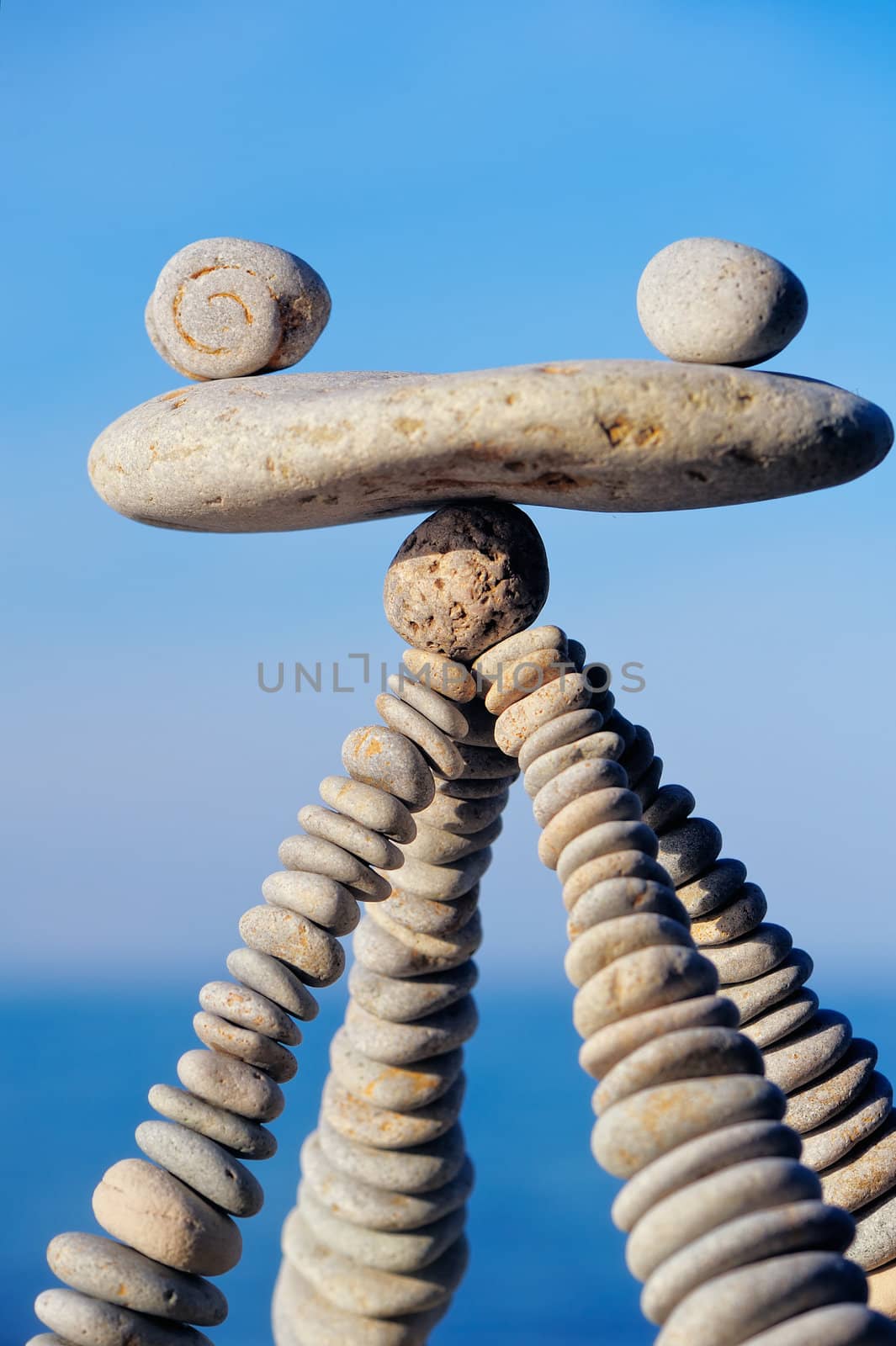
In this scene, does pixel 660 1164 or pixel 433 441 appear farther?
pixel 433 441

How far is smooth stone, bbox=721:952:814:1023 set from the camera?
15.3 ft

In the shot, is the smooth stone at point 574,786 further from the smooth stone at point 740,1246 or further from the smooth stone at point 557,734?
the smooth stone at point 740,1246

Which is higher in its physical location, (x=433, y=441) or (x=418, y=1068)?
(x=433, y=441)

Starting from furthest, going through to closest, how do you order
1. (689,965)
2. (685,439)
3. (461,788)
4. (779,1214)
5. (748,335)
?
(461,788), (748,335), (685,439), (689,965), (779,1214)

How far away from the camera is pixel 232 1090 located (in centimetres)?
402

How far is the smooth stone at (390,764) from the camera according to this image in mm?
4219

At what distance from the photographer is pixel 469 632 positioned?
4.30 m

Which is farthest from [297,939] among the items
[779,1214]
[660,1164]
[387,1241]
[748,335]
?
[748,335]

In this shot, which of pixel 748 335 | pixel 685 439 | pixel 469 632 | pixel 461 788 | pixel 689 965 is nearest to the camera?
pixel 689 965

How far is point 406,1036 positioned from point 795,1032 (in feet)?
→ 4.13

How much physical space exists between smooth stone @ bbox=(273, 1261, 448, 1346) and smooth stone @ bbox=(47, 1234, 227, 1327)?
1.70 ft

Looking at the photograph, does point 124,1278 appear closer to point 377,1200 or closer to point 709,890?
point 377,1200

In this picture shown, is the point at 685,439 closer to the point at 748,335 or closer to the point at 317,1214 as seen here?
the point at 748,335

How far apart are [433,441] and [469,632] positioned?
71 centimetres
